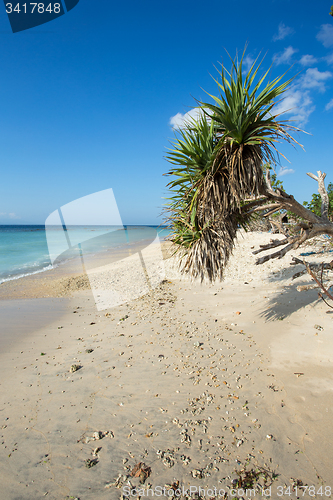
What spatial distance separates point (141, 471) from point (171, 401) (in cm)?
109

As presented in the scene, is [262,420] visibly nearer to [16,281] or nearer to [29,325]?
[29,325]

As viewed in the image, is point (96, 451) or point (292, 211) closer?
point (96, 451)

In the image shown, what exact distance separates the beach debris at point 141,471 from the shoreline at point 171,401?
1.7 inches

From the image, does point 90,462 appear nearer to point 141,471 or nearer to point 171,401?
point 141,471

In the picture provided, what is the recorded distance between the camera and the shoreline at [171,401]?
9.08ft

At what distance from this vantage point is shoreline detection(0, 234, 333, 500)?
277cm

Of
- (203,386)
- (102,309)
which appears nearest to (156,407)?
(203,386)

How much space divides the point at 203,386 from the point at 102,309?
16.6 feet

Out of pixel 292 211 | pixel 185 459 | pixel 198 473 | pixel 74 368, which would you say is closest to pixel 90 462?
pixel 185 459

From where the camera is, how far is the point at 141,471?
2.77 meters

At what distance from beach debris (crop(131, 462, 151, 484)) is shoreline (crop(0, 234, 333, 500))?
1.7 inches

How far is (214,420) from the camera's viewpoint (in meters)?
3.38

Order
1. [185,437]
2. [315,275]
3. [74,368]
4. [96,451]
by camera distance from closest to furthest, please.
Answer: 1. [96,451]
2. [185,437]
3. [315,275]
4. [74,368]

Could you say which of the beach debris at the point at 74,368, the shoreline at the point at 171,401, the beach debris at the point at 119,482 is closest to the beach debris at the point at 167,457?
the shoreline at the point at 171,401
